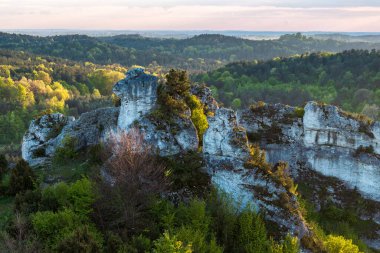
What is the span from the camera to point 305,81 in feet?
331

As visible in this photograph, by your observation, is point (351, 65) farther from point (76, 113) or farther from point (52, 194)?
point (52, 194)

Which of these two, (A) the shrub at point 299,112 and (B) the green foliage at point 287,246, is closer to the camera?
(B) the green foliage at point 287,246

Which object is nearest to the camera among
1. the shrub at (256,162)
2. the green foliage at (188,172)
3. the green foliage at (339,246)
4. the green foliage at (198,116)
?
the green foliage at (339,246)

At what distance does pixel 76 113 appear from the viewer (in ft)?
294

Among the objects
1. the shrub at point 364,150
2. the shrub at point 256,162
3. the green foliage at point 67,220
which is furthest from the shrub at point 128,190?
the shrub at point 364,150

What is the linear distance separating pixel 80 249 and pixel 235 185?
10183 mm

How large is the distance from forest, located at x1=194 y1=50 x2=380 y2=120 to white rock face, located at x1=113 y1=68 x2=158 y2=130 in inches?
2371

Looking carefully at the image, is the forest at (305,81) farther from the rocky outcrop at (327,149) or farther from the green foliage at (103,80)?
the rocky outcrop at (327,149)

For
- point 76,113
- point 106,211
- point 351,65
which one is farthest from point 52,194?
point 351,65

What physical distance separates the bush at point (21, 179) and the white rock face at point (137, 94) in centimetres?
676

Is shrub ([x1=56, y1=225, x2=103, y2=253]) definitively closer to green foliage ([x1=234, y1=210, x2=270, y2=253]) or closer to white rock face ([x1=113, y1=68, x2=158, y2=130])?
green foliage ([x1=234, y1=210, x2=270, y2=253])

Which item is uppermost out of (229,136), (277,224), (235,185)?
(229,136)

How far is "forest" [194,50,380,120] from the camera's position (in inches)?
3354

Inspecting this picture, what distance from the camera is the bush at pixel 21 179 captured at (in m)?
22.3
